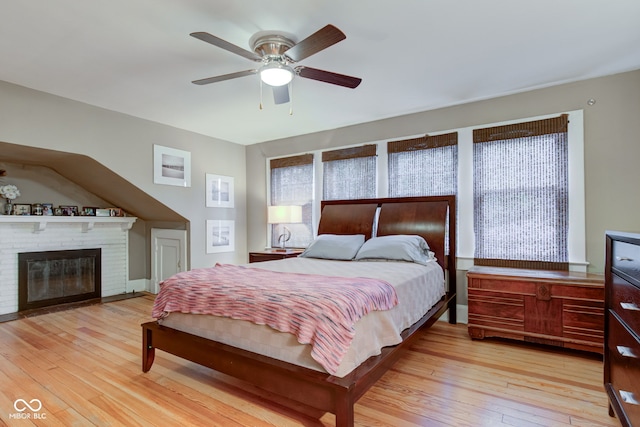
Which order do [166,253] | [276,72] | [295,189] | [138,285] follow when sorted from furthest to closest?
1. [138,285]
2. [166,253]
3. [295,189]
4. [276,72]

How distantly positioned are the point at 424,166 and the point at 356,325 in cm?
271

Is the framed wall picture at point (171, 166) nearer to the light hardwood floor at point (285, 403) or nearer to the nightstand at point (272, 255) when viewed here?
the nightstand at point (272, 255)

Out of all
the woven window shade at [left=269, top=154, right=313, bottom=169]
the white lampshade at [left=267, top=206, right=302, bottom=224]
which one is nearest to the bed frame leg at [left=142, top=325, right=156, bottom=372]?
the white lampshade at [left=267, top=206, right=302, bottom=224]

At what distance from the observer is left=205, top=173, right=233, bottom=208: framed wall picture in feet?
16.8

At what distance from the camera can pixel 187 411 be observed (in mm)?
1975

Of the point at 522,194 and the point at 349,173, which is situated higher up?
the point at 349,173

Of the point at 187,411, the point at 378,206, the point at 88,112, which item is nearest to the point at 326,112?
the point at 378,206

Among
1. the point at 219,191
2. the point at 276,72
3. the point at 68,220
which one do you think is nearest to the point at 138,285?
the point at 68,220

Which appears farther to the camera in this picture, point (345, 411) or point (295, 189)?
point (295, 189)

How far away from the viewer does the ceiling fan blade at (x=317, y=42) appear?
5.99 ft

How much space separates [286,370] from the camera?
1708 millimetres

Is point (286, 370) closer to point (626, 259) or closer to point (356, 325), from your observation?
point (356, 325)

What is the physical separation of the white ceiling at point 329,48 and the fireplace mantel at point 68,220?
1.75 meters

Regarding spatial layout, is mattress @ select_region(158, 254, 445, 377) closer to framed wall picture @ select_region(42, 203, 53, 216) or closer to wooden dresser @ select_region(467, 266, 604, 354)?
wooden dresser @ select_region(467, 266, 604, 354)
